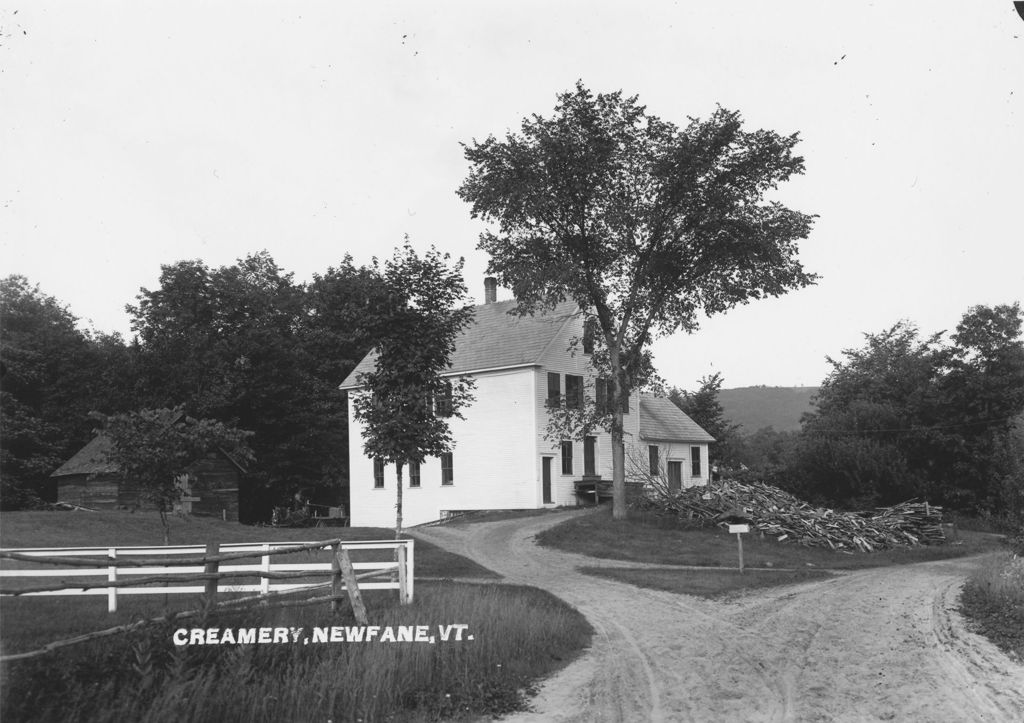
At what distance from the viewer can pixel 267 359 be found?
53.1 meters

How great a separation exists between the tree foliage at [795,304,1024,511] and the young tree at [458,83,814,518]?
11.6 m

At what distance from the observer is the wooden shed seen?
136 ft

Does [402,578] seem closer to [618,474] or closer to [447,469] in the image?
[618,474]

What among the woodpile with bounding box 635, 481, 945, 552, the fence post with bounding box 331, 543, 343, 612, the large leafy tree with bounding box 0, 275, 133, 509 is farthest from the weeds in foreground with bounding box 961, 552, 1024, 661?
the large leafy tree with bounding box 0, 275, 133, 509

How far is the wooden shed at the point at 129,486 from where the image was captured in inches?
1628

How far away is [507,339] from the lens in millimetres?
39469

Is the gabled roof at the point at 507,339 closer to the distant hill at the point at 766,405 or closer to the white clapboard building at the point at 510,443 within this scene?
the white clapboard building at the point at 510,443

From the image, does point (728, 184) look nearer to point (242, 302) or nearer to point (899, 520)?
point (899, 520)

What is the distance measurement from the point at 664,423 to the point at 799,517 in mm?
17739

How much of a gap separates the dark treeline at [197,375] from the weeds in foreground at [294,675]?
38436 millimetres

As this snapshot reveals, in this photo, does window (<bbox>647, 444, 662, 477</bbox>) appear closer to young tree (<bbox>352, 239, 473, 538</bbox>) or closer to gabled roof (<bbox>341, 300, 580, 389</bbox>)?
gabled roof (<bbox>341, 300, 580, 389</bbox>)

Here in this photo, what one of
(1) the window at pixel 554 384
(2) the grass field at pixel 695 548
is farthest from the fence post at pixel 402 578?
(1) the window at pixel 554 384

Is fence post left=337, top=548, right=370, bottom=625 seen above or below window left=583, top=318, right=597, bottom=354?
below

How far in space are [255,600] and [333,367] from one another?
4682 centimetres
